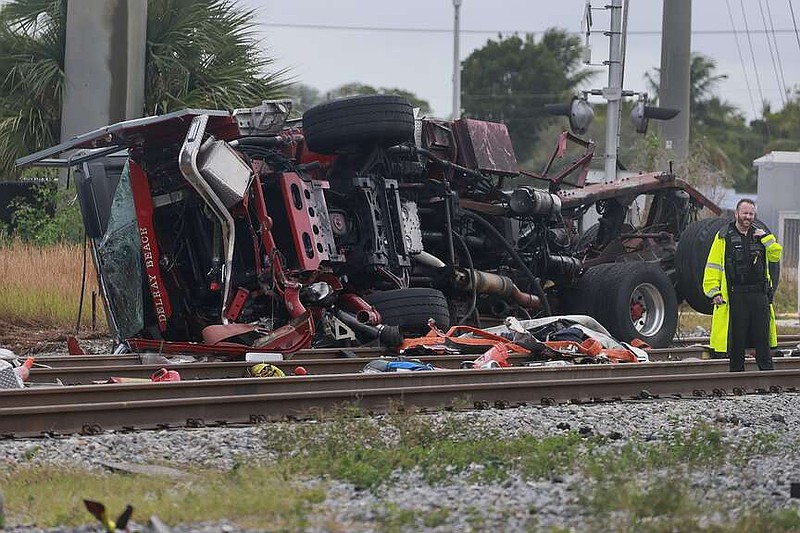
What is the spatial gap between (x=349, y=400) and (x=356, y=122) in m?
4.47

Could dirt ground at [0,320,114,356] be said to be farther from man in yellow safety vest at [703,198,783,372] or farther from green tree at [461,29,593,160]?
green tree at [461,29,593,160]

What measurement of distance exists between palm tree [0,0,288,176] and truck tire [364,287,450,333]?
10742mm

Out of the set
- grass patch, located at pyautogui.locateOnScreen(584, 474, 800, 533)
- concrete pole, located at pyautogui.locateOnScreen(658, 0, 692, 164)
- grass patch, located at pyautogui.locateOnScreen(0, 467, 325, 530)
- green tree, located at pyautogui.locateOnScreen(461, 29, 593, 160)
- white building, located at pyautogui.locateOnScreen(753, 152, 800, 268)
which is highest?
green tree, located at pyautogui.locateOnScreen(461, 29, 593, 160)

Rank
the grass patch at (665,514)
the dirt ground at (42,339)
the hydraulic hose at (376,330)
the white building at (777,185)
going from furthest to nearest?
the white building at (777,185), the dirt ground at (42,339), the hydraulic hose at (376,330), the grass patch at (665,514)

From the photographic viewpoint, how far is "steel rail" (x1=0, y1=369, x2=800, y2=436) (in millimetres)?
8820

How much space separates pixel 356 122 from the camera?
45.2 ft

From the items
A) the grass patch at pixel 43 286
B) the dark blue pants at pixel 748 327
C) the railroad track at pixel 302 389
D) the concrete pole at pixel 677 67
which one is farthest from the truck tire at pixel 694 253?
the concrete pole at pixel 677 67

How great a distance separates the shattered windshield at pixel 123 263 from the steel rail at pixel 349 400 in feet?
10.7

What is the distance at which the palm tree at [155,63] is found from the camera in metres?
24.5

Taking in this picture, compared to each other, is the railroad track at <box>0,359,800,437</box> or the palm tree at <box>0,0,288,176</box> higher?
the palm tree at <box>0,0,288,176</box>

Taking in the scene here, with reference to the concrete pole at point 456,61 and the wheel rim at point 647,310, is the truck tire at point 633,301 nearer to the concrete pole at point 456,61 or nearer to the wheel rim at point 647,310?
the wheel rim at point 647,310

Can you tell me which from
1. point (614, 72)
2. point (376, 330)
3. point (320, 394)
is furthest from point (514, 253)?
point (614, 72)

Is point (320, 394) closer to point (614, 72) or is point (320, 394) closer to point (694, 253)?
point (694, 253)

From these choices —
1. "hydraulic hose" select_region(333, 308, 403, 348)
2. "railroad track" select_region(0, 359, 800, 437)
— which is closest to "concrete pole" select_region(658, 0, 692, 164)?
"hydraulic hose" select_region(333, 308, 403, 348)
